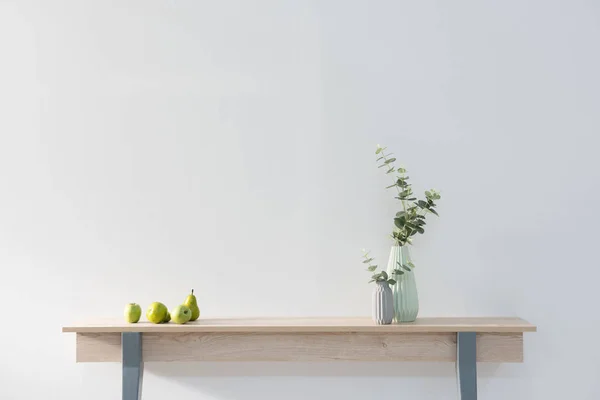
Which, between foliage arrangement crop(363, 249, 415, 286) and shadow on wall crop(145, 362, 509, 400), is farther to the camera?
shadow on wall crop(145, 362, 509, 400)

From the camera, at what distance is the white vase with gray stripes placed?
209 cm

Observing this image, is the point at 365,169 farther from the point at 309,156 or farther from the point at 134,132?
the point at 134,132

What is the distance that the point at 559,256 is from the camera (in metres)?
2.31

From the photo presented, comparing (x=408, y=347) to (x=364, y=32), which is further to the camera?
(x=364, y=32)

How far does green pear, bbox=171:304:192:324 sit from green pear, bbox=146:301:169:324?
0.11ft

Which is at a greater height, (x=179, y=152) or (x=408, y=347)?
(x=179, y=152)

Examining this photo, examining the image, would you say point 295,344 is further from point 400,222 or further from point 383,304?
point 400,222

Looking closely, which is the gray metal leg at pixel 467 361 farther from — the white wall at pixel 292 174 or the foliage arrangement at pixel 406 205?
the foliage arrangement at pixel 406 205

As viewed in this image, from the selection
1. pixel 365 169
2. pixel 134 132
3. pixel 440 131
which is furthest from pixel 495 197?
pixel 134 132

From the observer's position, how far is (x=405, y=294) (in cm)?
214

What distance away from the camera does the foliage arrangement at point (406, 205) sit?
2201 mm

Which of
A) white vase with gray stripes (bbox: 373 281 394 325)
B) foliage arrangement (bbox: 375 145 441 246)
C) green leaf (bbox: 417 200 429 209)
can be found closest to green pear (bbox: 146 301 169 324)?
white vase with gray stripes (bbox: 373 281 394 325)

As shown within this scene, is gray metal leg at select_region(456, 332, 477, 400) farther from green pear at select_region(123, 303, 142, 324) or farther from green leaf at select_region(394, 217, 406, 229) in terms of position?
green pear at select_region(123, 303, 142, 324)

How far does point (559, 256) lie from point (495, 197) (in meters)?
0.28
